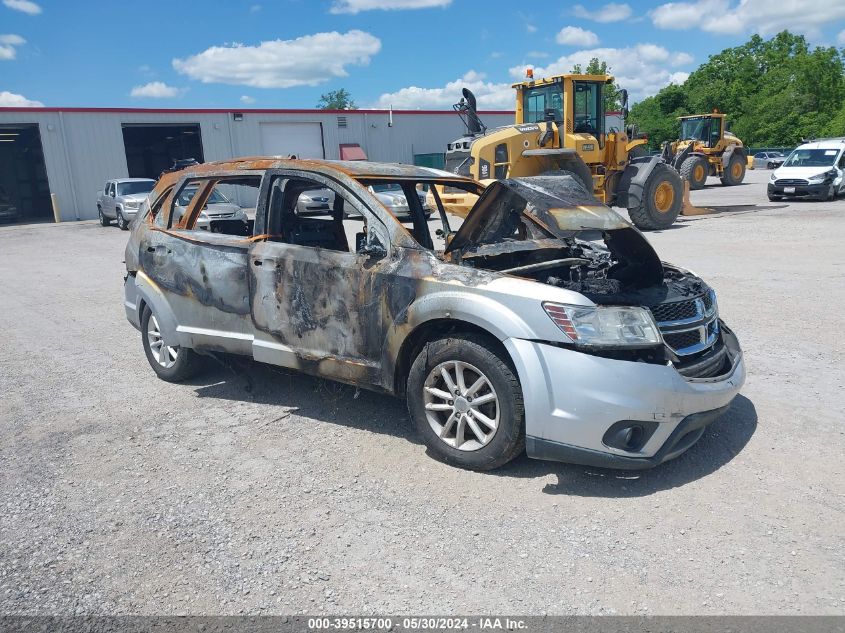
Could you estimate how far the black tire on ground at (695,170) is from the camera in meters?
25.2

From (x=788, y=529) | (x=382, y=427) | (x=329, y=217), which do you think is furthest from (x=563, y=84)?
(x=788, y=529)

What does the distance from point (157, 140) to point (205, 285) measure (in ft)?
117

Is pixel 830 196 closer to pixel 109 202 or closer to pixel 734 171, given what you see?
pixel 734 171

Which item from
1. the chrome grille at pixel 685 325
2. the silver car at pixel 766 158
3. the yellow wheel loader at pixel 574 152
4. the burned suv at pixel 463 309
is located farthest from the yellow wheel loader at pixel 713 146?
the chrome grille at pixel 685 325

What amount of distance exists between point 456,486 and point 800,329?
14.9ft

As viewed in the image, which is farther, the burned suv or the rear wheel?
the rear wheel

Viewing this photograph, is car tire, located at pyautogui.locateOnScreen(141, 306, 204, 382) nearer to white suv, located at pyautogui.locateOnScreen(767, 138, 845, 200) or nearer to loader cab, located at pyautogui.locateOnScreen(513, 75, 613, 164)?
loader cab, located at pyautogui.locateOnScreen(513, 75, 613, 164)

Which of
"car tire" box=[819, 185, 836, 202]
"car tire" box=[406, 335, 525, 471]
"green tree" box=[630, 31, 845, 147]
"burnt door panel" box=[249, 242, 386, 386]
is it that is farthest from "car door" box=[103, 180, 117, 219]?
"green tree" box=[630, 31, 845, 147]

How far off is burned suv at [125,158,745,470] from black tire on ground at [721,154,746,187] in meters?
27.0

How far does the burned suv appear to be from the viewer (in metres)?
3.49

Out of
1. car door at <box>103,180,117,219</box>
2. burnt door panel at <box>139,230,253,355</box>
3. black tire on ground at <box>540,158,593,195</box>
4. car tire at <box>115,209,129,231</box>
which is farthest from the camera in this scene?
car door at <box>103,180,117,219</box>

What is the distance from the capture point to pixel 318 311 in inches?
175

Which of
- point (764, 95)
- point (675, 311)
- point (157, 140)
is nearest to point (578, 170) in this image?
point (675, 311)

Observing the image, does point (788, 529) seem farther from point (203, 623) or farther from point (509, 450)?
point (203, 623)
